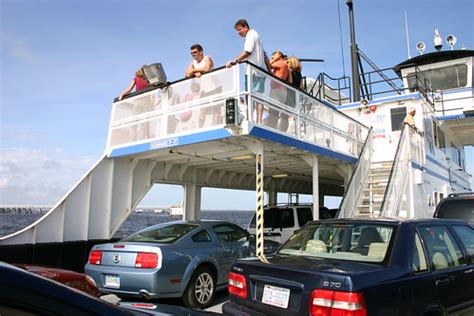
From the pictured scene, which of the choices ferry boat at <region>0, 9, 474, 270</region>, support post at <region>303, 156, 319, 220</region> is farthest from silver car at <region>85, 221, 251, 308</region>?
support post at <region>303, 156, 319, 220</region>

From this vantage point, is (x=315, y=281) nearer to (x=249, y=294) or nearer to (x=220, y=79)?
(x=249, y=294)

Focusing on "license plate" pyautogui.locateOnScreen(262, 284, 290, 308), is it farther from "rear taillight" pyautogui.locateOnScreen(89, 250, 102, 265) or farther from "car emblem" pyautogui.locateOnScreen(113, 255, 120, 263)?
"rear taillight" pyautogui.locateOnScreen(89, 250, 102, 265)

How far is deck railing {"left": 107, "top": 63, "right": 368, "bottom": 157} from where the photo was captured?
7.65m

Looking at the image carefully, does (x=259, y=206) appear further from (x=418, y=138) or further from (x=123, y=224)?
(x=123, y=224)

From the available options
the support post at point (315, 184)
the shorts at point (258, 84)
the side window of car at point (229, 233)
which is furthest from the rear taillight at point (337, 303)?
the support post at point (315, 184)

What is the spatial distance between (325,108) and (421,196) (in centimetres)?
454

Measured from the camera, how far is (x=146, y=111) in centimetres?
927

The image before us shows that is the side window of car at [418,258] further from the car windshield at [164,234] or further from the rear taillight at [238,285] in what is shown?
the car windshield at [164,234]

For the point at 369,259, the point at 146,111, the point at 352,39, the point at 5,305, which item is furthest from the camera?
the point at 352,39

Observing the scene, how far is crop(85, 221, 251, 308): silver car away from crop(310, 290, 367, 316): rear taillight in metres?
3.17

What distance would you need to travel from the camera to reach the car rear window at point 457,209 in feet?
26.8

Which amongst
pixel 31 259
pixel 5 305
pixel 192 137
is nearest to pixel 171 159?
pixel 192 137

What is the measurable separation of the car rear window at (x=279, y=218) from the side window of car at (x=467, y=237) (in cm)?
603

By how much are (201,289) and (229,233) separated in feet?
4.79
